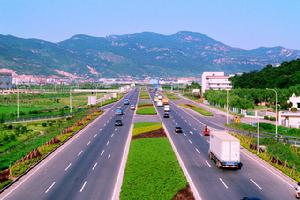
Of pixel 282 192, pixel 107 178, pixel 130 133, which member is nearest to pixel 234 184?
pixel 282 192

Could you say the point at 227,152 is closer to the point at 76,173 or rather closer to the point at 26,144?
the point at 76,173

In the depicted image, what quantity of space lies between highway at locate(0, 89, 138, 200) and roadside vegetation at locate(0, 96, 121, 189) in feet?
3.77

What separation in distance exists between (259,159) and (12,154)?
91.8 ft

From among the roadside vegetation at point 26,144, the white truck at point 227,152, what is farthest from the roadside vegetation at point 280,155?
the roadside vegetation at point 26,144

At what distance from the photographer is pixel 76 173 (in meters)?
41.3

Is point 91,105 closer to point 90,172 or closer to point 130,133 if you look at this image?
point 130,133

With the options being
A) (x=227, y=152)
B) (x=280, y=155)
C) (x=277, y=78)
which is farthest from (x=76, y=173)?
(x=277, y=78)

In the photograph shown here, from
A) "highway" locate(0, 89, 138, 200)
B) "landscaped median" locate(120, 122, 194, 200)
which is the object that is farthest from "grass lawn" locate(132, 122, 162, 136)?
"landscaped median" locate(120, 122, 194, 200)

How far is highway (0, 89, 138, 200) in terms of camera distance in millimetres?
33956

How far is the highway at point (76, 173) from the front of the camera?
111 feet

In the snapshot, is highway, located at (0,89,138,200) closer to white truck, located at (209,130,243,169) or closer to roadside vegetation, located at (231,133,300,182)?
white truck, located at (209,130,243,169)

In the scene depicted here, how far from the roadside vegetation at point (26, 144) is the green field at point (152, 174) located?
988 centimetres

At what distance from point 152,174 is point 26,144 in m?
28.6

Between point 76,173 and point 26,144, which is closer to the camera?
point 76,173
